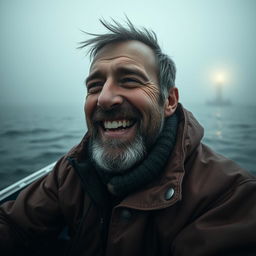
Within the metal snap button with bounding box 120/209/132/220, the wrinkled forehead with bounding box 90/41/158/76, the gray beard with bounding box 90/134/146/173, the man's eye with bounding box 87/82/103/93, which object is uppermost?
the wrinkled forehead with bounding box 90/41/158/76

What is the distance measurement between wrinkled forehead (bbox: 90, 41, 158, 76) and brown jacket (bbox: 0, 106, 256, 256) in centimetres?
58

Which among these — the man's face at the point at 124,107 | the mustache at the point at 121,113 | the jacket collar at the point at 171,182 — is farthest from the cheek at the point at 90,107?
the jacket collar at the point at 171,182

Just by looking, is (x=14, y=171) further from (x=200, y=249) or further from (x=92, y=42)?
(x=200, y=249)

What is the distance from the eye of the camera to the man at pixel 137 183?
1.17 metres

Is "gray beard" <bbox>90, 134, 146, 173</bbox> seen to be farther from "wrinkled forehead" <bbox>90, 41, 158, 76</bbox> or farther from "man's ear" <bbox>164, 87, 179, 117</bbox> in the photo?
"wrinkled forehead" <bbox>90, 41, 158, 76</bbox>

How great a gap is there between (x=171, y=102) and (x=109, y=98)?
778mm

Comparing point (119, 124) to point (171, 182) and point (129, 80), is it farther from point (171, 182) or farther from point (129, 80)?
point (171, 182)

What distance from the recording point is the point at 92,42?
205cm

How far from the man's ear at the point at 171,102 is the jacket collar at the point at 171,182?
0.28 meters

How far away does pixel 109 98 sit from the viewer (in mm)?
1585

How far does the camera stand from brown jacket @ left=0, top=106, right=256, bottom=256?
3.65 ft

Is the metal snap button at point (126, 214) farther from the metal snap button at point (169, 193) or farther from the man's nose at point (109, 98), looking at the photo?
the man's nose at point (109, 98)

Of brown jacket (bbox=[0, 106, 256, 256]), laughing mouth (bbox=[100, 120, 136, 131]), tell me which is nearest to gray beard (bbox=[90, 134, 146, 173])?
laughing mouth (bbox=[100, 120, 136, 131])

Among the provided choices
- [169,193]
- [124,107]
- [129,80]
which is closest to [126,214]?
[169,193]
